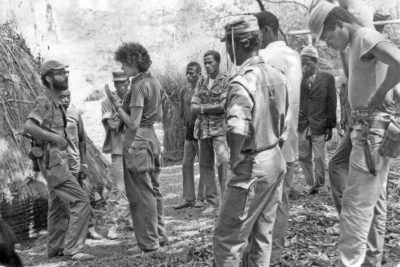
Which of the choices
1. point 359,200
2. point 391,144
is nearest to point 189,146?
point 359,200

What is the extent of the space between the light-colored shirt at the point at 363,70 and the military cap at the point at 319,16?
0.89 feet

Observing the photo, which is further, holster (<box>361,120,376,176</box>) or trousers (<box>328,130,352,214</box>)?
trousers (<box>328,130,352,214</box>)

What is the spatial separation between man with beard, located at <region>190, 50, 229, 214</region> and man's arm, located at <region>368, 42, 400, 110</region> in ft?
9.90

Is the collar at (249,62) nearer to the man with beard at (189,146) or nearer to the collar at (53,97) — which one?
the collar at (53,97)

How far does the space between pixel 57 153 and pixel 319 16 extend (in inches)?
113

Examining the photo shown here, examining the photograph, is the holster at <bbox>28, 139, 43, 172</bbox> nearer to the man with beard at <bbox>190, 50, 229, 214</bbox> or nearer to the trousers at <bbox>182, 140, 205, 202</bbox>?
the man with beard at <bbox>190, 50, 229, 214</bbox>

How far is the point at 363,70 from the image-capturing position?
3723mm

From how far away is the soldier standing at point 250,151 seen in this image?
3320 millimetres

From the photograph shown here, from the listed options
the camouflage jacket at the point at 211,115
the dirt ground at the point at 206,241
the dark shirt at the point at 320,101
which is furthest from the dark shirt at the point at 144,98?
the dark shirt at the point at 320,101

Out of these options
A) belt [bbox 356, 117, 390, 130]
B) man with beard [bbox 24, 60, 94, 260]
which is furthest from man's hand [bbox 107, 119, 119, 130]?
belt [bbox 356, 117, 390, 130]

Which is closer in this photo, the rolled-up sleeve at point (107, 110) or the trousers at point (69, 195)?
the trousers at point (69, 195)

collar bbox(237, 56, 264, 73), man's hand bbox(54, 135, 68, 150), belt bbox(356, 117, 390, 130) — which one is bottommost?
man's hand bbox(54, 135, 68, 150)

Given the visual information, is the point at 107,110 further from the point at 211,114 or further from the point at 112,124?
the point at 211,114

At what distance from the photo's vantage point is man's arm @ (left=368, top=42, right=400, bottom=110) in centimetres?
349
